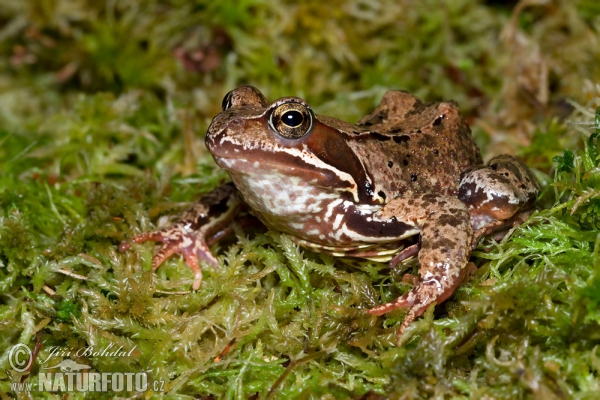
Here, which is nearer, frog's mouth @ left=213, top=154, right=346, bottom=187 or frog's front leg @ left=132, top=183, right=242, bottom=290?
frog's mouth @ left=213, top=154, right=346, bottom=187

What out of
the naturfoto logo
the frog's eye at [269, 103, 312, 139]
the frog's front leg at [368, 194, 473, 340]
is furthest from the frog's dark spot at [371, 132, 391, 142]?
the naturfoto logo

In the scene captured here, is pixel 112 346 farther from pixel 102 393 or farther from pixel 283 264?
pixel 283 264

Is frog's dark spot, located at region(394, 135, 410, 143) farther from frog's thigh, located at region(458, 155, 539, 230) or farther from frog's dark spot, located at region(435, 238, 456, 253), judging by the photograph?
frog's dark spot, located at region(435, 238, 456, 253)

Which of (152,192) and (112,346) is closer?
(112,346)

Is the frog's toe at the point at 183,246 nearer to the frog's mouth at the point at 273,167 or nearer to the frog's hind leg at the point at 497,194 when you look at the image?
the frog's mouth at the point at 273,167

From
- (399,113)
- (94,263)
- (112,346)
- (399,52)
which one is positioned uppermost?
(399,52)

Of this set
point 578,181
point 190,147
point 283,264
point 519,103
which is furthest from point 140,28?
point 578,181

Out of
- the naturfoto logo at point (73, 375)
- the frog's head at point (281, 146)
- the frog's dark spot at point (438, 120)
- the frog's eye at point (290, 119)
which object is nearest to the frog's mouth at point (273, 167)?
the frog's head at point (281, 146)

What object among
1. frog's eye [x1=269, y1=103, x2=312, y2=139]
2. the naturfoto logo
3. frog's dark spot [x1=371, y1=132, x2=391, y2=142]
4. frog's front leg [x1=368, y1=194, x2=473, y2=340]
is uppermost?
frog's eye [x1=269, y1=103, x2=312, y2=139]
